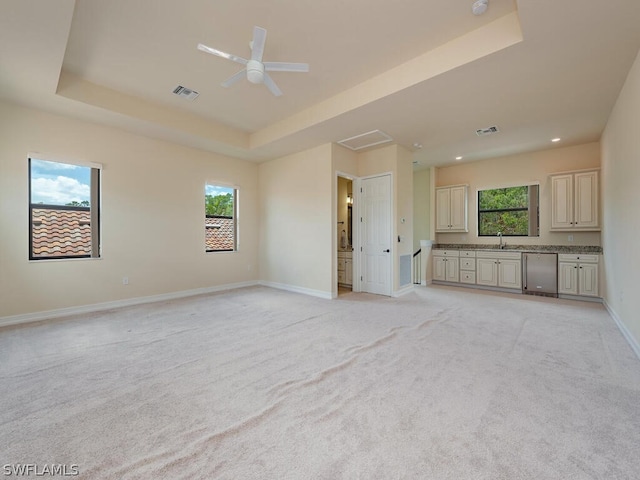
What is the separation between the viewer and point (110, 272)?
4496mm

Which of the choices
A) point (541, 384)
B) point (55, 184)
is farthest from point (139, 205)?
point (541, 384)

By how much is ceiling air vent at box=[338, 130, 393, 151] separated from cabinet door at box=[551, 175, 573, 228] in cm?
344

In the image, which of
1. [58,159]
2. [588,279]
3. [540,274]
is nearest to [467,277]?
[540,274]

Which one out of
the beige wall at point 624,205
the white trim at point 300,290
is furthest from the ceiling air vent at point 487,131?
the white trim at point 300,290

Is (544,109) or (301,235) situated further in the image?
(301,235)

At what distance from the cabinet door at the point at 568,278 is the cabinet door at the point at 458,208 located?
194 centimetres

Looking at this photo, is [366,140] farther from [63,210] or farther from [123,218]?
[63,210]

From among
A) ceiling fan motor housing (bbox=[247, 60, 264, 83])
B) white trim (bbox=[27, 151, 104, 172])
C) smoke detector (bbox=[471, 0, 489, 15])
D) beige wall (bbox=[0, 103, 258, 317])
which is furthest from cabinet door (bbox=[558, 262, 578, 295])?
white trim (bbox=[27, 151, 104, 172])

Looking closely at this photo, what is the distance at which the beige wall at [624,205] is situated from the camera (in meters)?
2.80

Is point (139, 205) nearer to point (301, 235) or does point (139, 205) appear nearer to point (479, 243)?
point (301, 235)

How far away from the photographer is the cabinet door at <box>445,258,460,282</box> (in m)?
6.50

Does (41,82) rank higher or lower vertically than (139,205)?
higher

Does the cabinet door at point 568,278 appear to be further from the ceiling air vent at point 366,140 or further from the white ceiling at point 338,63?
the ceiling air vent at point 366,140

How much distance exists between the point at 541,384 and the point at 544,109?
3.63m
